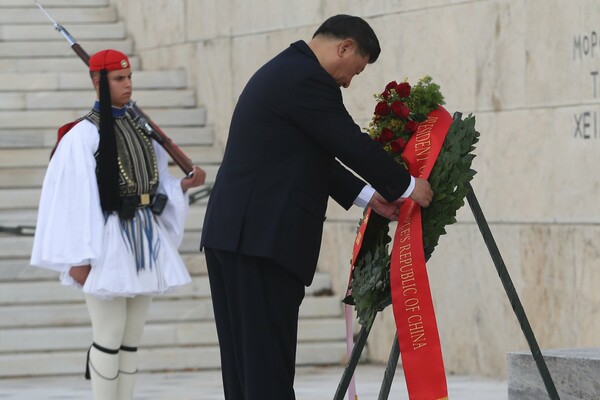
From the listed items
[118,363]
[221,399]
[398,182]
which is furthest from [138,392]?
[398,182]

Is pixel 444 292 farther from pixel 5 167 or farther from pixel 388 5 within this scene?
pixel 5 167

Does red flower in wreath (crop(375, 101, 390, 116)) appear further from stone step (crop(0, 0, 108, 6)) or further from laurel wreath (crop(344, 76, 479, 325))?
stone step (crop(0, 0, 108, 6))

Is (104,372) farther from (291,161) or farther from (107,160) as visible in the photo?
(291,161)

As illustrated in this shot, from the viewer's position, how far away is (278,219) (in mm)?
5891

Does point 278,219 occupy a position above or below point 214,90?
below

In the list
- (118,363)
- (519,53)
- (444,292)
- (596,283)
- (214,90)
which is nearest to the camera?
(118,363)

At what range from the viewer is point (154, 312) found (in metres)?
11.2

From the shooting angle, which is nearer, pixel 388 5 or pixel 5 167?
pixel 388 5

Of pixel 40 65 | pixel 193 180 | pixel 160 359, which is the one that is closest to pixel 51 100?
pixel 40 65

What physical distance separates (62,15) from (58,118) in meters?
2.73

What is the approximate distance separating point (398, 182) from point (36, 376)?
5203 mm

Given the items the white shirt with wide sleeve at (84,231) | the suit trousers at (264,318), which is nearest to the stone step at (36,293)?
the white shirt with wide sleeve at (84,231)

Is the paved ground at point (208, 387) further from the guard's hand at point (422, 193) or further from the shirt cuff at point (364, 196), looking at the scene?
the guard's hand at point (422, 193)

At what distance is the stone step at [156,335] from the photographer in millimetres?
10680
